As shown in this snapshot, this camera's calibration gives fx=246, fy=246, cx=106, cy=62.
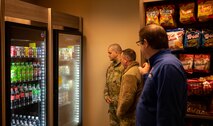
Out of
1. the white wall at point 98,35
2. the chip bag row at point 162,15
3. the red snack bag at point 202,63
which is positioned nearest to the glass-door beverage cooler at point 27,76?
the white wall at point 98,35

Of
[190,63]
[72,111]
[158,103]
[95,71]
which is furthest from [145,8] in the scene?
[72,111]

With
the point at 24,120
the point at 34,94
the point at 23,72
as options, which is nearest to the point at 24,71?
the point at 23,72

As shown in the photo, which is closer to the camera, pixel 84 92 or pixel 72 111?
pixel 72 111

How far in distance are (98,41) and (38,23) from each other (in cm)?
125

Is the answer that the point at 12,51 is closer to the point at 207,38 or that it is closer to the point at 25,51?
the point at 25,51

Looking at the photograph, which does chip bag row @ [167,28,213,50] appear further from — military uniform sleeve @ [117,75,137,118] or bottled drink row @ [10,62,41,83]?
bottled drink row @ [10,62,41,83]

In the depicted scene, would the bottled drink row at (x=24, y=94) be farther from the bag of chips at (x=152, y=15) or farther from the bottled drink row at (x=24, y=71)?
the bag of chips at (x=152, y=15)

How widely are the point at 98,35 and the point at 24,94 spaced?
5.69 feet

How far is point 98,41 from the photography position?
4.23 m

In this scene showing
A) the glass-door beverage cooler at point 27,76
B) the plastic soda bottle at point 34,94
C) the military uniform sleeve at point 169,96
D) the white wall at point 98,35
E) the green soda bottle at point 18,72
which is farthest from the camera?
the white wall at point 98,35

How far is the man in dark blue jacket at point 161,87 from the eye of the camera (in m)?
1.73

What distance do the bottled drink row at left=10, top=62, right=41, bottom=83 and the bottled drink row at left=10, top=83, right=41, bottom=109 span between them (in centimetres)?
9

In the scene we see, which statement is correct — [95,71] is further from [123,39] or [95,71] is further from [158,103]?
[158,103]

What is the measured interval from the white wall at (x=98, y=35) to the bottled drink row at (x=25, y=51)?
1.27 meters
